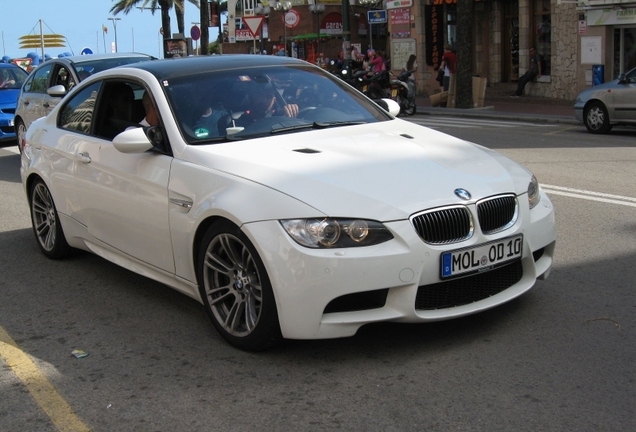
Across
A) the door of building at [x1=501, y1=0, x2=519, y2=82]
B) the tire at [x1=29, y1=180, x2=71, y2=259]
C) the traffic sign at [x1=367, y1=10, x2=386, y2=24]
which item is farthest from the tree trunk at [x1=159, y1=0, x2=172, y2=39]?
the tire at [x1=29, y1=180, x2=71, y2=259]

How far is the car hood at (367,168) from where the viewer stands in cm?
459

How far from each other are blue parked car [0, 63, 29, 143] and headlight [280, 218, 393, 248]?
15224mm

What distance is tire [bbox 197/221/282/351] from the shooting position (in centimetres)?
467

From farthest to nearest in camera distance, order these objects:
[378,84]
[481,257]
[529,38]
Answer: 1. [529,38]
2. [378,84]
3. [481,257]

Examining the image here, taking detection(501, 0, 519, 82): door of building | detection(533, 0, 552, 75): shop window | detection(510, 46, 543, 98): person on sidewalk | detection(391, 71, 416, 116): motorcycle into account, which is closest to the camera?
detection(391, 71, 416, 116): motorcycle

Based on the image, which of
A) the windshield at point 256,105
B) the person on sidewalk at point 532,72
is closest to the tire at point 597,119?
the person on sidewalk at point 532,72

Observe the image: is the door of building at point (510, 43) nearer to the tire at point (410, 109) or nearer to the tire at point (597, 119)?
the tire at point (410, 109)

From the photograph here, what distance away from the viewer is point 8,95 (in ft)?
61.0

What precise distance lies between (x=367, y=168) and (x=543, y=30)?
25.3 meters

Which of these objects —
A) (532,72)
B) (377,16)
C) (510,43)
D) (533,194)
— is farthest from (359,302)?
(377,16)

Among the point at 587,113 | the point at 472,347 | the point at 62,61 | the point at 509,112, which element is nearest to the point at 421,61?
the point at 509,112

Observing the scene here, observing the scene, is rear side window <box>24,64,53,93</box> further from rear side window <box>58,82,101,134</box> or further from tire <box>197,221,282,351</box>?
tire <box>197,221,282,351</box>

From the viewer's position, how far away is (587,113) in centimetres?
1753

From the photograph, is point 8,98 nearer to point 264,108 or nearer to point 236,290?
point 264,108
